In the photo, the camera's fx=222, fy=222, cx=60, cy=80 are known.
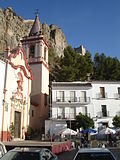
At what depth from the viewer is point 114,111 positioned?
122ft

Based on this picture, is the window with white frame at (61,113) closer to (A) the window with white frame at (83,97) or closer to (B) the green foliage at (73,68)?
(A) the window with white frame at (83,97)

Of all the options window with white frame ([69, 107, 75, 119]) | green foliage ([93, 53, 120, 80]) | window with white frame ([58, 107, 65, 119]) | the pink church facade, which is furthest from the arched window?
green foliage ([93, 53, 120, 80])

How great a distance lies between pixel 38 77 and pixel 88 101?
31.1ft

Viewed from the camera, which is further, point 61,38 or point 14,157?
point 61,38

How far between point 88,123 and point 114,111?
6.89 meters

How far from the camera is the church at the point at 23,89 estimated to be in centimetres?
2655

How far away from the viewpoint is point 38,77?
126 feet

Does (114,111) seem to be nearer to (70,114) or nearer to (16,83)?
(70,114)

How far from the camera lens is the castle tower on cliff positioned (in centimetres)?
3625

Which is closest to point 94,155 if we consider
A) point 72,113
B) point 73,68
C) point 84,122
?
point 84,122

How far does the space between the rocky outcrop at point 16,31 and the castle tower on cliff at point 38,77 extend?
21469mm

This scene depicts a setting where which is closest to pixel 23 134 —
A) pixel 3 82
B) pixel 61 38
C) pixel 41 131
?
pixel 41 131

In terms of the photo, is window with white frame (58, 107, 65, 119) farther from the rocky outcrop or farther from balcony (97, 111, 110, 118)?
the rocky outcrop

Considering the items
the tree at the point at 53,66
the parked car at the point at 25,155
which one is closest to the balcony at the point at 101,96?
the tree at the point at 53,66
